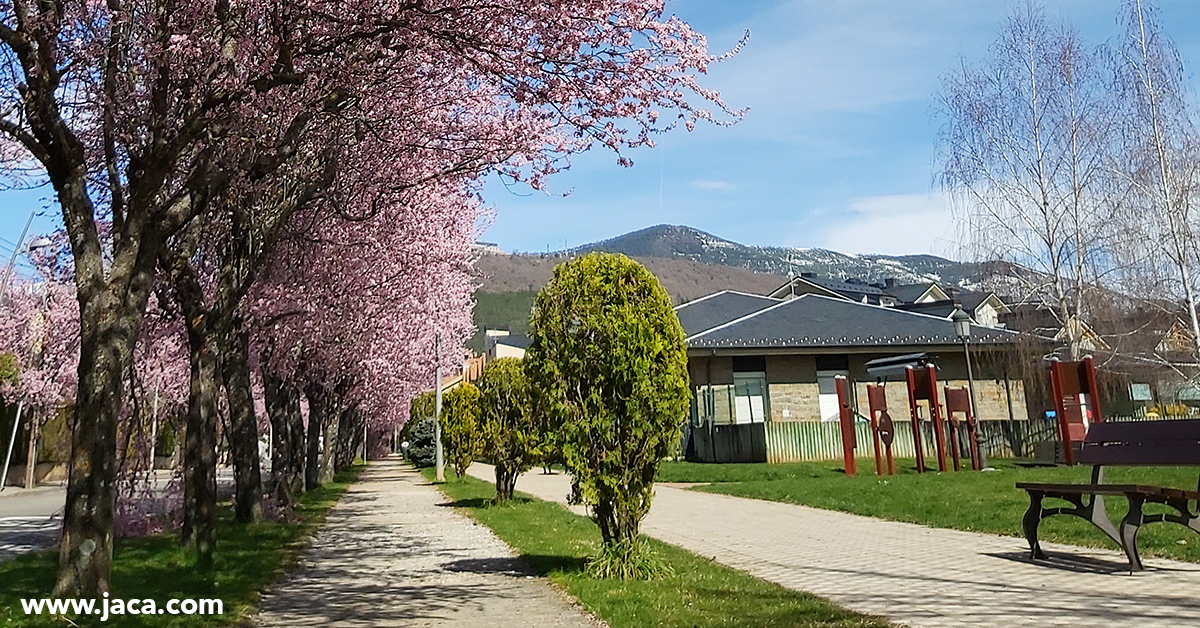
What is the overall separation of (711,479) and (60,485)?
30.4 m

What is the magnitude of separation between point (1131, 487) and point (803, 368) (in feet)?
90.0

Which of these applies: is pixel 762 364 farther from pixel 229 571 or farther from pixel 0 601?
pixel 0 601

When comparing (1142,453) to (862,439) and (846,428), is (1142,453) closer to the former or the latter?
(846,428)

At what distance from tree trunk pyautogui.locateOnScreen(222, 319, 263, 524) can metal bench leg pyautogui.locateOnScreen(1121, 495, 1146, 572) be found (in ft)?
37.2

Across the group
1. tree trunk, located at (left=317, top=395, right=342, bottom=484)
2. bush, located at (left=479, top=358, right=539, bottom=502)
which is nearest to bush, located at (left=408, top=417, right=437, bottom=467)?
tree trunk, located at (left=317, top=395, right=342, bottom=484)

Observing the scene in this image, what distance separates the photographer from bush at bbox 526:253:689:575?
788 cm

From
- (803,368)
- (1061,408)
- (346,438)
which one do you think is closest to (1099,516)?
(1061,408)

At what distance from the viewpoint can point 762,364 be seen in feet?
112

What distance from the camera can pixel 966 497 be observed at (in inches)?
532

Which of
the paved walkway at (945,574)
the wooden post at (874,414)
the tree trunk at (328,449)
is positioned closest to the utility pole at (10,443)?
the tree trunk at (328,449)

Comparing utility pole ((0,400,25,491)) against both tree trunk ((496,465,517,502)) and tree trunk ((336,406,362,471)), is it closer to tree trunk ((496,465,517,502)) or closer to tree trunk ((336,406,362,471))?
tree trunk ((336,406,362,471))

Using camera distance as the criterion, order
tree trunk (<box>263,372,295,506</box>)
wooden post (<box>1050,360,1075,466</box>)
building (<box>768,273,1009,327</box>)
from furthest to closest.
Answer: building (<box>768,273,1009,327</box>) → wooden post (<box>1050,360,1075,466</box>) → tree trunk (<box>263,372,295,506</box>)

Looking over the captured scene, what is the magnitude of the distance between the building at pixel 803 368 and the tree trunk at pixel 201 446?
74.1 feet

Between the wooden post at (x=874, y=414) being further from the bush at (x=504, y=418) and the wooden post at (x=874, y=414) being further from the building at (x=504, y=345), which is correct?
the building at (x=504, y=345)
